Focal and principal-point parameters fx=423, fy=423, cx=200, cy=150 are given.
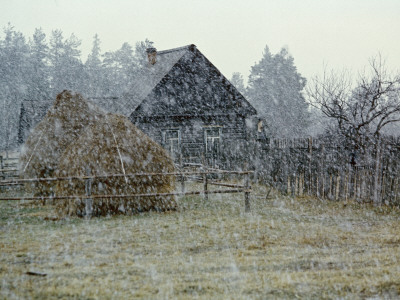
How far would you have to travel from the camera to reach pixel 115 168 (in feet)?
37.0

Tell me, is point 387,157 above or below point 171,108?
below

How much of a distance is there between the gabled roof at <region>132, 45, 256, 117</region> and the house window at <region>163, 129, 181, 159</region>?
1052 mm

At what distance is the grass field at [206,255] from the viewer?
5066 millimetres

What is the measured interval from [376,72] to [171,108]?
36.3 feet

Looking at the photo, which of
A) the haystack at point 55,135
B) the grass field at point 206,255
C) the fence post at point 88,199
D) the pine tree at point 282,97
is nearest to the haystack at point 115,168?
the fence post at point 88,199

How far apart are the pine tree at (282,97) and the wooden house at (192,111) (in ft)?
72.2

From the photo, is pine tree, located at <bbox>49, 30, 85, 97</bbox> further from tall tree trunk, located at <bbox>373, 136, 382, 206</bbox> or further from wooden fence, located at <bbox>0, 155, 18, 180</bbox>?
tall tree trunk, located at <bbox>373, 136, 382, 206</bbox>

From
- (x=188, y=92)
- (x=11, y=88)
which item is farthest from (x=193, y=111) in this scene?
(x=11, y=88)

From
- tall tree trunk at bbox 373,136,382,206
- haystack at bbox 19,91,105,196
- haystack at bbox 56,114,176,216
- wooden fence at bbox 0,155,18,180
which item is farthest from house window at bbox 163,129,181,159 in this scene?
tall tree trunk at bbox 373,136,382,206

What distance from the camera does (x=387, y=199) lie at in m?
11.4

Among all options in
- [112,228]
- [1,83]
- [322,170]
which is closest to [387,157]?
[322,170]

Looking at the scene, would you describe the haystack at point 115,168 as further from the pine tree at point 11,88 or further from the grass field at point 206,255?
the pine tree at point 11,88

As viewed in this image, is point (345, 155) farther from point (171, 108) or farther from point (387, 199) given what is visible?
point (171, 108)

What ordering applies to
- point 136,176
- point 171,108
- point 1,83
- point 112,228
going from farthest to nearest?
point 1,83 → point 171,108 → point 136,176 → point 112,228
